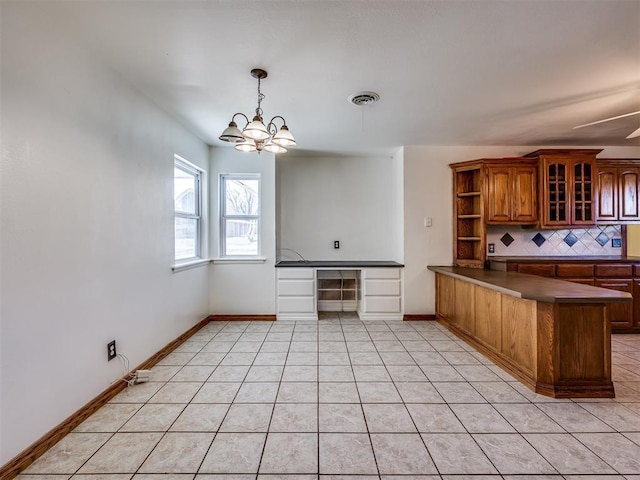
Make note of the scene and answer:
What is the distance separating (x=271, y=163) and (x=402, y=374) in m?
2.98

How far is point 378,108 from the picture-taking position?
267 cm

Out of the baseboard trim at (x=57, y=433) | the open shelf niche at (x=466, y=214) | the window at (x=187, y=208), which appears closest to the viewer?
the baseboard trim at (x=57, y=433)

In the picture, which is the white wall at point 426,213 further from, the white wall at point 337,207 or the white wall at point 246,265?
the white wall at point 246,265

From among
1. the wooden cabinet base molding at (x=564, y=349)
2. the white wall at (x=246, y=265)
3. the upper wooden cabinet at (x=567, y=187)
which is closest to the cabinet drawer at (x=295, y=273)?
the white wall at (x=246, y=265)

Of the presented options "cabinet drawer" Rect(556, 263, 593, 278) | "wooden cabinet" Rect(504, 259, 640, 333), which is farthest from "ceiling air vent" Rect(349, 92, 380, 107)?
"cabinet drawer" Rect(556, 263, 593, 278)

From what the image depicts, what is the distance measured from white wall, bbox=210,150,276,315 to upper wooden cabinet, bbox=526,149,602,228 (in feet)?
11.1

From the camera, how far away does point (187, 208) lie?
135 inches

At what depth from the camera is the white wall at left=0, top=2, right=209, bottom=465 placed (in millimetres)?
1393

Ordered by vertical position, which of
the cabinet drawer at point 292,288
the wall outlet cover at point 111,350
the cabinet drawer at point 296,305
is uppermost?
the cabinet drawer at point 292,288

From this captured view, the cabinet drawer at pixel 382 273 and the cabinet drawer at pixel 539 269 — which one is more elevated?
the cabinet drawer at pixel 539 269

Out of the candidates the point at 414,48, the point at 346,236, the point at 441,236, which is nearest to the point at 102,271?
the point at 414,48

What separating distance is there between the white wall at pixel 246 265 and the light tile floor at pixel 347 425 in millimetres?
1221

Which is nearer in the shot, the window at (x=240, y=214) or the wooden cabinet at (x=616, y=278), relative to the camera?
the wooden cabinet at (x=616, y=278)

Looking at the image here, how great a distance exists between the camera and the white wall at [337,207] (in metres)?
4.40
